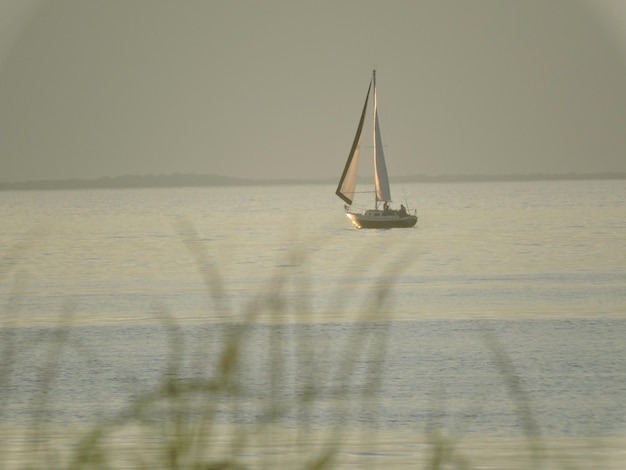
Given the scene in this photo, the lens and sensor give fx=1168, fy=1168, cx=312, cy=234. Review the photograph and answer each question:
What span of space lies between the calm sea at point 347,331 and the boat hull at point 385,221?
15.0 metres

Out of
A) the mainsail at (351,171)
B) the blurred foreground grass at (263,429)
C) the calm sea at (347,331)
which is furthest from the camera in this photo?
the mainsail at (351,171)

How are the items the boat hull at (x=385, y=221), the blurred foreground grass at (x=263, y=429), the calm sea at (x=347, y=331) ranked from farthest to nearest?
the boat hull at (x=385, y=221) < the calm sea at (x=347, y=331) < the blurred foreground grass at (x=263, y=429)

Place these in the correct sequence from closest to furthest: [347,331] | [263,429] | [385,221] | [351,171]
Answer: [263,429], [347,331], [385,221], [351,171]

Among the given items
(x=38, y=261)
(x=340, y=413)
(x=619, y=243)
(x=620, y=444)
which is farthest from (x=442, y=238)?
(x=340, y=413)

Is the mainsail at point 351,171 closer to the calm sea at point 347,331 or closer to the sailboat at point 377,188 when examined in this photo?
the sailboat at point 377,188

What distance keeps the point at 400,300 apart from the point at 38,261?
72.3 ft

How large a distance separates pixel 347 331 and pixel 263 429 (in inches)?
740

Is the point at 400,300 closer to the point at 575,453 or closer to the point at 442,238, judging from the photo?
the point at 575,453

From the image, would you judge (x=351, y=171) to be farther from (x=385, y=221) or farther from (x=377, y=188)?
(x=385, y=221)

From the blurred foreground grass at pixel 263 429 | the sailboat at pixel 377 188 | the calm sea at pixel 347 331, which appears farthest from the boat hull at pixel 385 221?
the blurred foreground grass at pixel 263 429

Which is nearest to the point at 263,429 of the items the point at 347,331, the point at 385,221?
the point at 347,331

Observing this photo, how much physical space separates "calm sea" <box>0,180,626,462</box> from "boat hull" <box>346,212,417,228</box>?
15024 mm

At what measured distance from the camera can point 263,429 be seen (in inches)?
134

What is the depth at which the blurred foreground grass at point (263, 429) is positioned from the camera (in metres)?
3.33
